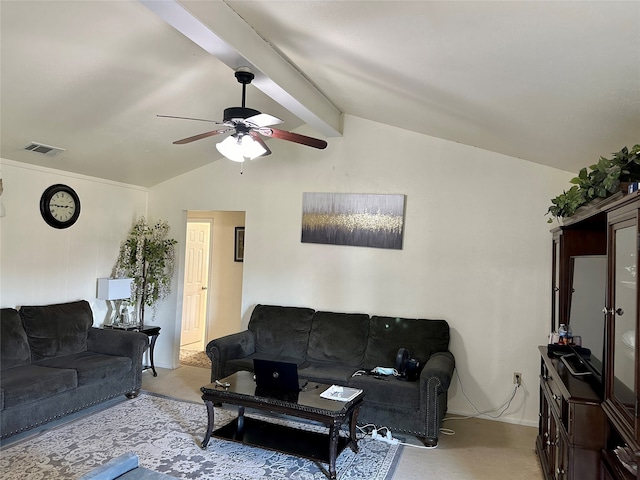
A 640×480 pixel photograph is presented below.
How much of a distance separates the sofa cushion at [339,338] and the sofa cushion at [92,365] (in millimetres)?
1829

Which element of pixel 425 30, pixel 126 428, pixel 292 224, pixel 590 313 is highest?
pixel 425 30

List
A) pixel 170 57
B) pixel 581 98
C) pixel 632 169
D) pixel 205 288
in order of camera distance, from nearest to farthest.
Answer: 1. pixel 632 169
2. pixel 581 98
3. pixel 170 57
4. pixel 205 288

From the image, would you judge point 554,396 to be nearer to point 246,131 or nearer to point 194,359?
point 246,131

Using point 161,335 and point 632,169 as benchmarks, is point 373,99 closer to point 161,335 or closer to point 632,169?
point 632,169

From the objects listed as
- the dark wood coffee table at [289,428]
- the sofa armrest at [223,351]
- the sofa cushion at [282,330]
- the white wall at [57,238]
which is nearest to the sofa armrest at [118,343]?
the white wall at [57,238]

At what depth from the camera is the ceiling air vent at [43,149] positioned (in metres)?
3.91

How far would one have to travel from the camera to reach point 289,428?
346 centimetres

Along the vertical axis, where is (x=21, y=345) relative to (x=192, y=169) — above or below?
below

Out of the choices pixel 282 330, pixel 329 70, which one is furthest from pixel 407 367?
pixel 329 70

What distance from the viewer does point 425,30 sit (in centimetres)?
216

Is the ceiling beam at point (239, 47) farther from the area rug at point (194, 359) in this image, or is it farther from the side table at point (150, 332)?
the area rug at point (194, 359)

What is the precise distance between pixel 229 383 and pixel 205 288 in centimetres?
367

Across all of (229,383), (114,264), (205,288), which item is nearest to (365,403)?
(229,383)

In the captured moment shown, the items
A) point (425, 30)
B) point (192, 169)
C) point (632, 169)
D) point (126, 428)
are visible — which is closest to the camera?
point (632, 169)
